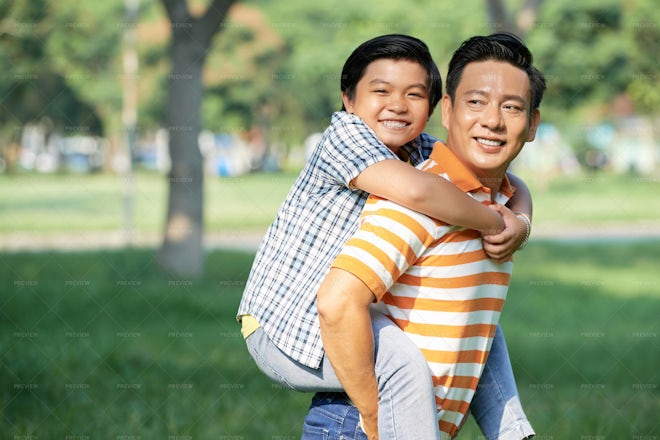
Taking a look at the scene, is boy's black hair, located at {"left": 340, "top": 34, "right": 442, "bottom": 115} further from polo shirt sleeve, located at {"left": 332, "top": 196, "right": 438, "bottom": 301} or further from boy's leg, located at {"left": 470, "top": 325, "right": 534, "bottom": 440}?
boy's leg, located at {"left": 470, "top": 325, "right": 534, "bottom": 440}

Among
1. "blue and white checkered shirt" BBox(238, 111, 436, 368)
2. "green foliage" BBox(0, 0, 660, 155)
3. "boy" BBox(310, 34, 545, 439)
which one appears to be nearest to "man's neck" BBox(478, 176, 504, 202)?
"boy" BBox(310, 34, 545, 439)

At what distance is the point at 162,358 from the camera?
Answer: 18.4ft

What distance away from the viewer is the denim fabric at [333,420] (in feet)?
6.10

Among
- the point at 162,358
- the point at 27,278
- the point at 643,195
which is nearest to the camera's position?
the point at 162,358

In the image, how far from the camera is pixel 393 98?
80.3 inches

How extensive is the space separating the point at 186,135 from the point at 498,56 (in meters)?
6.26

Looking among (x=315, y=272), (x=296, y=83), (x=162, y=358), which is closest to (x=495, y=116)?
(x=315, y=272)

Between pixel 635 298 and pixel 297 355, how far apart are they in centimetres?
716

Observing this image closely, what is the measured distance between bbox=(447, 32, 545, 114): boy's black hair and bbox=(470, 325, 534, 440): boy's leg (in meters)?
0.55

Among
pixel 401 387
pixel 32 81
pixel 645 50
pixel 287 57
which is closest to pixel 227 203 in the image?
pixel 32 81

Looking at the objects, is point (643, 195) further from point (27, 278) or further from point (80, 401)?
point (80, 401)

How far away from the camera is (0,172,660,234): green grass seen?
1562 cm

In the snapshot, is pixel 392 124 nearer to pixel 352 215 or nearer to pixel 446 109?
pixel 446 109

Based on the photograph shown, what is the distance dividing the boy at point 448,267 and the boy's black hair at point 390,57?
85mm
